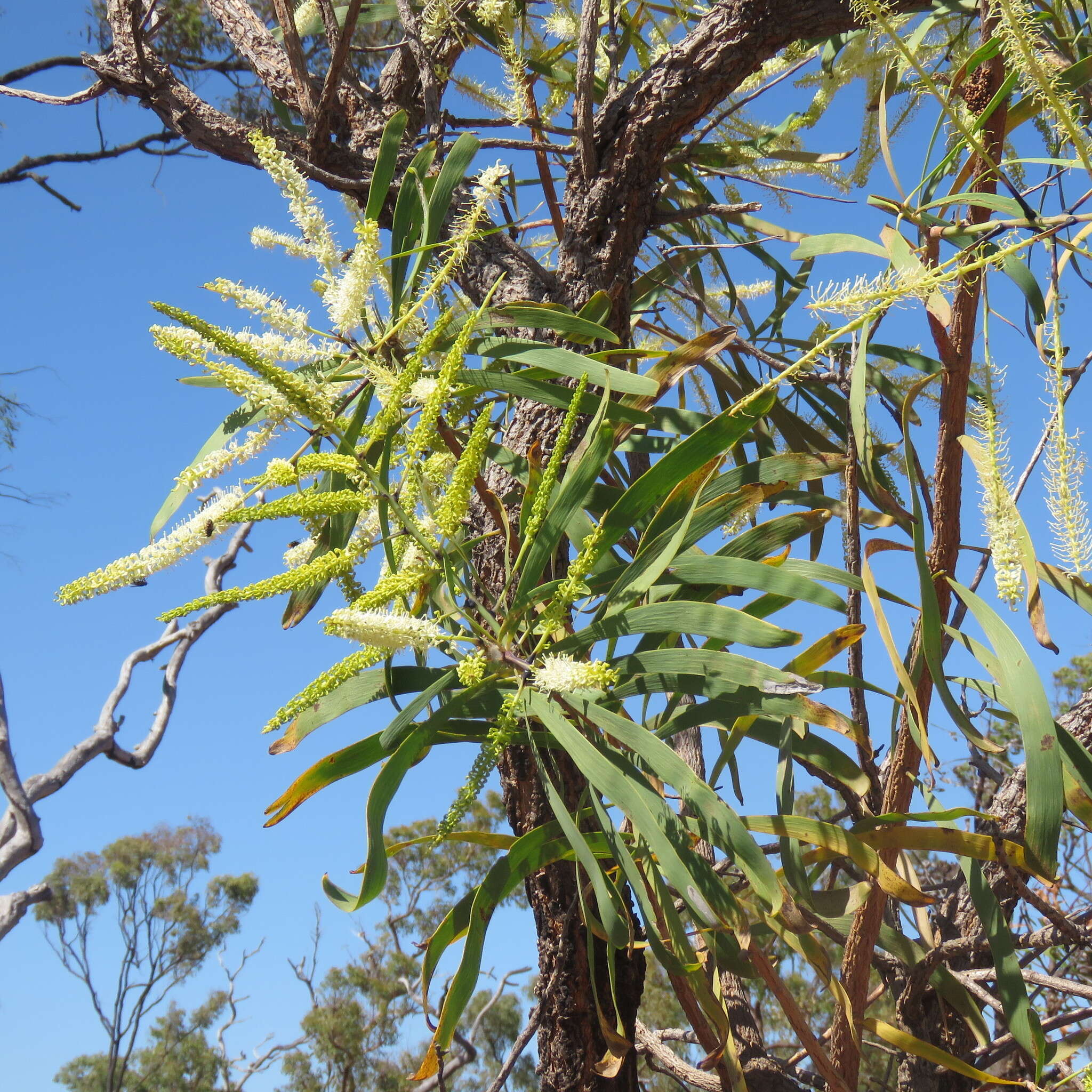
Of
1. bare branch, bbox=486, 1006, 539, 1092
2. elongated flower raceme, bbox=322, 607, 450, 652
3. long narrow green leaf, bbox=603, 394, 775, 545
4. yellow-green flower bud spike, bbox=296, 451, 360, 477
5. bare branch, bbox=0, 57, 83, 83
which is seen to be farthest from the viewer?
bare branch, bbox=0, 57, 83, 83

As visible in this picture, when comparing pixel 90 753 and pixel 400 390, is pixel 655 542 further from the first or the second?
pixel 90 753

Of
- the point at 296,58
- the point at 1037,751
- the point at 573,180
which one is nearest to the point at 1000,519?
the point at 1037,751

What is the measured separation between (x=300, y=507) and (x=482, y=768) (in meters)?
0.26

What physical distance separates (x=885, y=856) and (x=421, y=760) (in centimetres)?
52

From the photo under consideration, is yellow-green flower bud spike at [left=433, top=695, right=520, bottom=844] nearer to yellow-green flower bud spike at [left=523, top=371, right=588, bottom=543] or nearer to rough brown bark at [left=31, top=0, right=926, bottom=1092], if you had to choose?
yellow-green flower bud spike at [left=523, top=371, right=588, bottom=543]

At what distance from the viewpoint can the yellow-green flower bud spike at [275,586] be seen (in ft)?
2.26

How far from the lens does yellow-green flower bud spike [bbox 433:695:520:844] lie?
0.76 m

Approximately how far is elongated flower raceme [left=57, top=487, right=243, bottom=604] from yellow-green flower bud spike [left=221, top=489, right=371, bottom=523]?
3 centimetres

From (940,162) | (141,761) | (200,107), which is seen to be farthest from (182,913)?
(940,162)

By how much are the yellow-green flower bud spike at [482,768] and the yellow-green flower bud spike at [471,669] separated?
3 centimetres

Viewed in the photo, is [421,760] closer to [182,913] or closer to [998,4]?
[998,4]

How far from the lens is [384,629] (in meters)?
0.68

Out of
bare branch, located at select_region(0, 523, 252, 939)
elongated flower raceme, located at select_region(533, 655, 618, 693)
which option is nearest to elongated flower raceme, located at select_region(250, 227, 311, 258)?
elongated flower raceme, located at select_region(533, 655, 618, 693)

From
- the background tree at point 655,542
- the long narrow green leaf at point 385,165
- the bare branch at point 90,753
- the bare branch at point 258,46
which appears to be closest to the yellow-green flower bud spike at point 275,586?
the background tree at point 655,542
